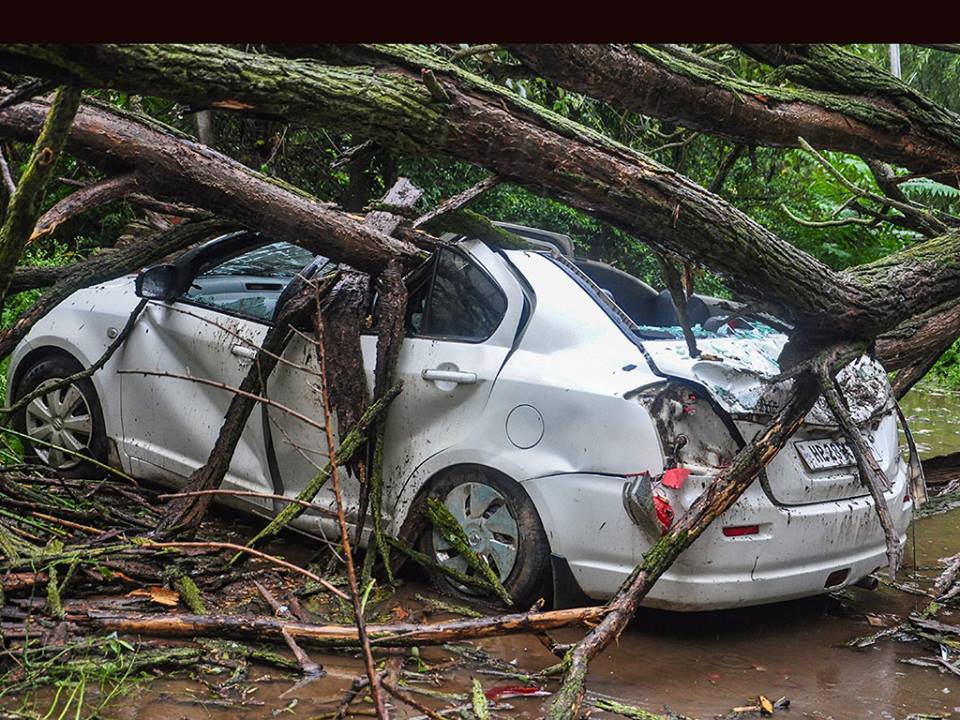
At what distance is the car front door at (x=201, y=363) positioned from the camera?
5.07 m

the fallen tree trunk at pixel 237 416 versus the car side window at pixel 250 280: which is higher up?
the car side window at pixel 250 280

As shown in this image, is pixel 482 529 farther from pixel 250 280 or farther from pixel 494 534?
pixel 250 280

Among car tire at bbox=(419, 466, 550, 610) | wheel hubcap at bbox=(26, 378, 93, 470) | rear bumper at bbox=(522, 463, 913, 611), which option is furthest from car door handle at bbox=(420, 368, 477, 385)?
wheel hubcap at bbox=(26, 378, 93, 470)

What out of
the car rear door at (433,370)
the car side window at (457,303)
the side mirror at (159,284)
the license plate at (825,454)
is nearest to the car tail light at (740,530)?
the license plate at (825,454)

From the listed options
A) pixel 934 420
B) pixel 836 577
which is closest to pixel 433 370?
pixel 836 577

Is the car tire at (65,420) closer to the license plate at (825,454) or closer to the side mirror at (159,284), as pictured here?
the side mirror at (159,284)

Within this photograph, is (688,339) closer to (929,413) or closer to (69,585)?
(69,585)

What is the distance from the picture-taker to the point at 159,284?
5.36 metres

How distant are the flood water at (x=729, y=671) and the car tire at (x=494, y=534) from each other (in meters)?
0.21

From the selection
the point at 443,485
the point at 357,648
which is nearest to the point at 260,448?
the point at 443,485

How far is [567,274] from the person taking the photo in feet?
14.8

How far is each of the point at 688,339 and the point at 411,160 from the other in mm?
6961

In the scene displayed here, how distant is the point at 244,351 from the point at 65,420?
1390 mm

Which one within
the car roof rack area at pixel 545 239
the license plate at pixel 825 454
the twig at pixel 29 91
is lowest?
the license plate at pixel 825 454
